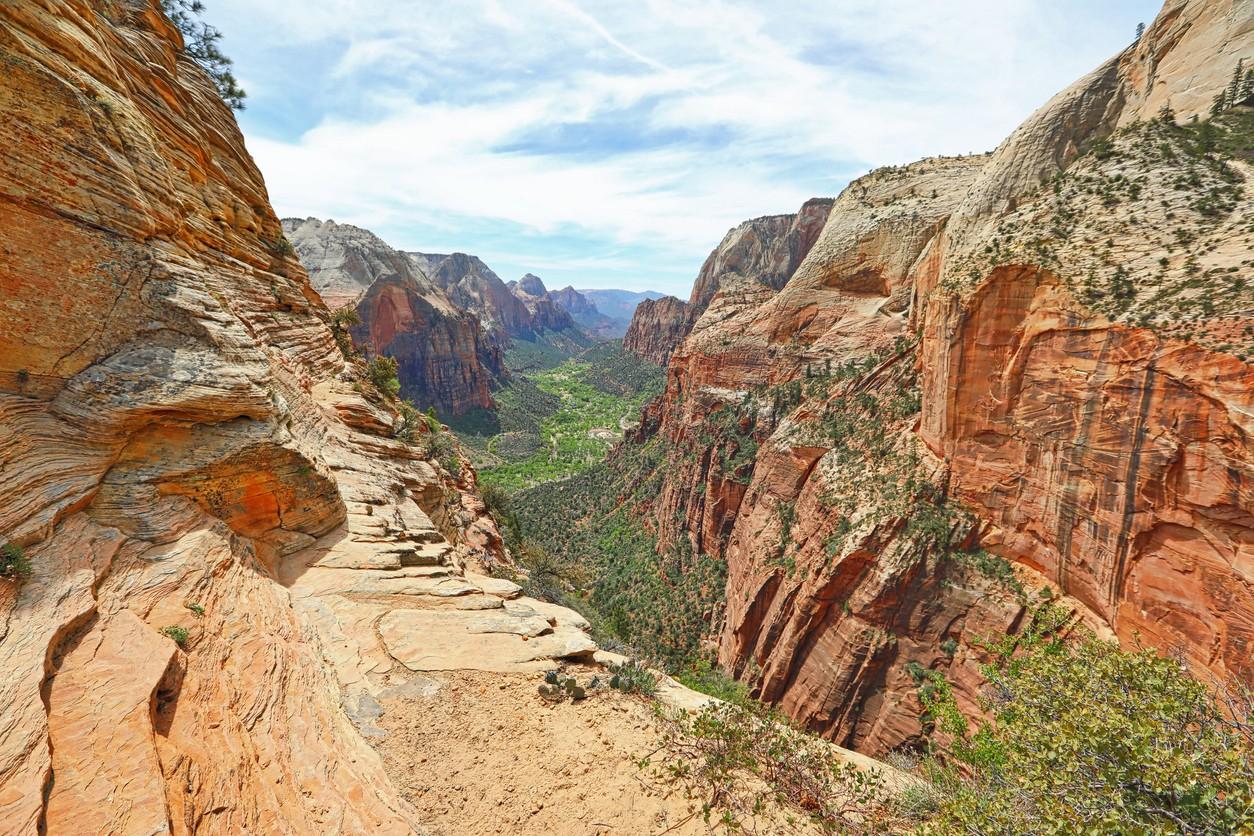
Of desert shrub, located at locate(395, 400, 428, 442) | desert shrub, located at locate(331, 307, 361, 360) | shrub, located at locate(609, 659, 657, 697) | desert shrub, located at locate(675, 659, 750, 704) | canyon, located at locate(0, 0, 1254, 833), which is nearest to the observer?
canyon, located at locate(0, 0, 1254, 833)

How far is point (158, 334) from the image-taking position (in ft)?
33.3

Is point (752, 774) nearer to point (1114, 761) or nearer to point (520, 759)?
point (520, 759)

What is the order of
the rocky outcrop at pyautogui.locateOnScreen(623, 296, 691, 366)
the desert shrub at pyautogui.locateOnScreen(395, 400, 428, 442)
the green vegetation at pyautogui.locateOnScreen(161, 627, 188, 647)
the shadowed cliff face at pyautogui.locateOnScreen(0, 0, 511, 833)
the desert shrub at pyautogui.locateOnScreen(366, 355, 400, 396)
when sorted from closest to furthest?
the shadowed cliff face at pyautogui.locateOnScreen(0, 0, 511, 833) → the green vegetation at pyautogui.locateOnScreen(161, 627, 188, 647) → the desert shrub at pyautogui.locateOnScreen(395, 400, 428, 442) → the desert shrub at pyautogui.locateOnScreen(366, 355, 400, 396) → the rocky outcrop at pyautogui.locateOnScreen(623, 296, 691, 366)

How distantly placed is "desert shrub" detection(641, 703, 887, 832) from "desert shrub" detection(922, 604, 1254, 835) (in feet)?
4.83

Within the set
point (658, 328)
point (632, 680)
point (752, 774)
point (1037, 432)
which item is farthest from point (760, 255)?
point (658, 328)

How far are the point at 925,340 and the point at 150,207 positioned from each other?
32900 millimetres

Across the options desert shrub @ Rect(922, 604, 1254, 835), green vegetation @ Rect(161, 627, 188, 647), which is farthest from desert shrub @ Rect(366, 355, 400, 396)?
desert shrub @ Rect(922, 604, 1254, 835)

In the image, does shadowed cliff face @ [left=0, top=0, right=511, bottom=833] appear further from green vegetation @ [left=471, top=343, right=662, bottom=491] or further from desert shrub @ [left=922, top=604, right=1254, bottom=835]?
green vegetation @ [left=471, top=343, right=662, bottom=491]

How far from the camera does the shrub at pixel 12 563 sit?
20.9 feet

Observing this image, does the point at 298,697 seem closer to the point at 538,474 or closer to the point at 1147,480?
the point at 1147,480

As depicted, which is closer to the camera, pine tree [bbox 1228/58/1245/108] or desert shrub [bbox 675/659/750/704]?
pine tree [bbox 1228/58/1245/108]

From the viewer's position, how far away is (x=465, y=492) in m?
28.0

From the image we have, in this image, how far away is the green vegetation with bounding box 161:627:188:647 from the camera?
23.5ft

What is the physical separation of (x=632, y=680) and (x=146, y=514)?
33.2ft
